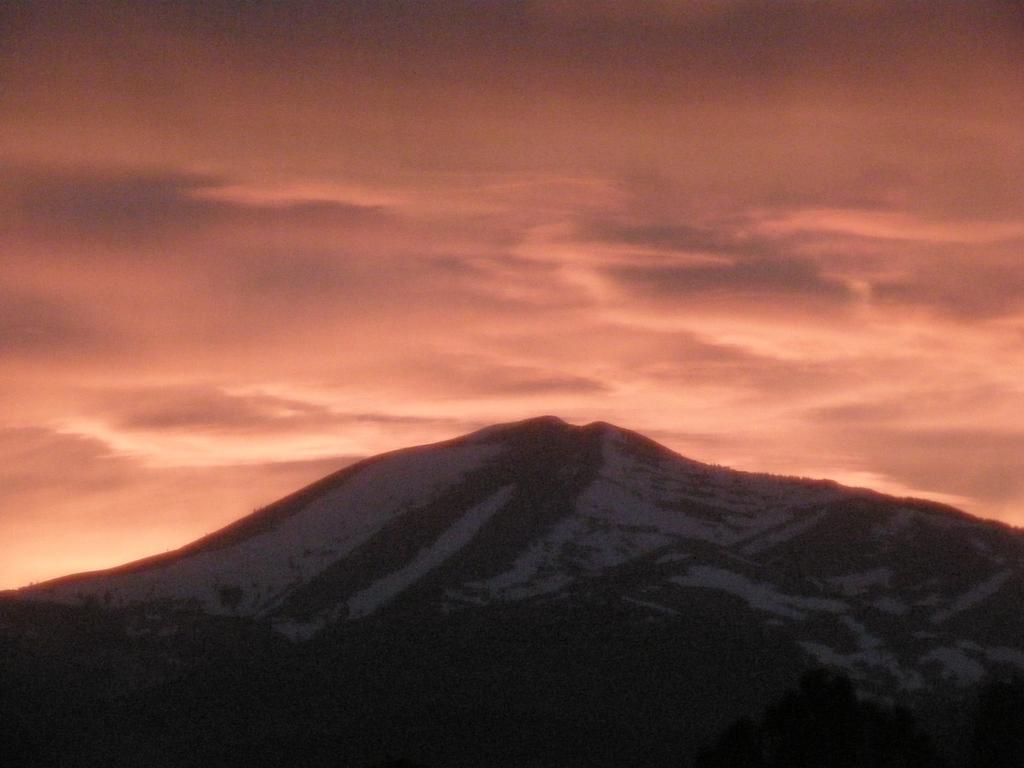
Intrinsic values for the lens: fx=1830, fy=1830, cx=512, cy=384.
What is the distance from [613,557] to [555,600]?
25.8ft

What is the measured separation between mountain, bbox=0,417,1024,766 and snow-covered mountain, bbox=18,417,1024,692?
26 centimetres

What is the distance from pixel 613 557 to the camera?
151250 millimetres

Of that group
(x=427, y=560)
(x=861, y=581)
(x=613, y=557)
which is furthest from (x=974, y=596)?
(x=427, y=560)

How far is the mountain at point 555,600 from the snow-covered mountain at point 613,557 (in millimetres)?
→ 263

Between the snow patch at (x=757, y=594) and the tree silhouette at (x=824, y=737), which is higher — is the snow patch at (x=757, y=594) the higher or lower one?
the higher one

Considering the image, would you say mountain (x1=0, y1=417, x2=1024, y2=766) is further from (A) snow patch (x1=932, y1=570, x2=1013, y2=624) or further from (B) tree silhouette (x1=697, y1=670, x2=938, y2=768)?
(B) tree silhouette (x1=697, y1=670, x2=938, y2=768)

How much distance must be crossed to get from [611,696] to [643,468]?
140ft

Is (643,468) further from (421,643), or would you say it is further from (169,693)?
(169,693)

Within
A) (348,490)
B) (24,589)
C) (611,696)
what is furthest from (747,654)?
(24,589)

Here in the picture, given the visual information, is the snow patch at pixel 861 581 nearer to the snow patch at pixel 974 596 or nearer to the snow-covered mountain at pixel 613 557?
the snow-covered mountain at pixel 613 557

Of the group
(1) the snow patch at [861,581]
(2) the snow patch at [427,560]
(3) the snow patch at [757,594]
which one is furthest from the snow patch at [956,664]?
(2) the snow patch at [427,560]

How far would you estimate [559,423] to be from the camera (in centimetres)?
17825

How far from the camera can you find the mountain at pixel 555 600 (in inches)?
5044

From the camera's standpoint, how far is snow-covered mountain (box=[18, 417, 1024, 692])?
139 m
